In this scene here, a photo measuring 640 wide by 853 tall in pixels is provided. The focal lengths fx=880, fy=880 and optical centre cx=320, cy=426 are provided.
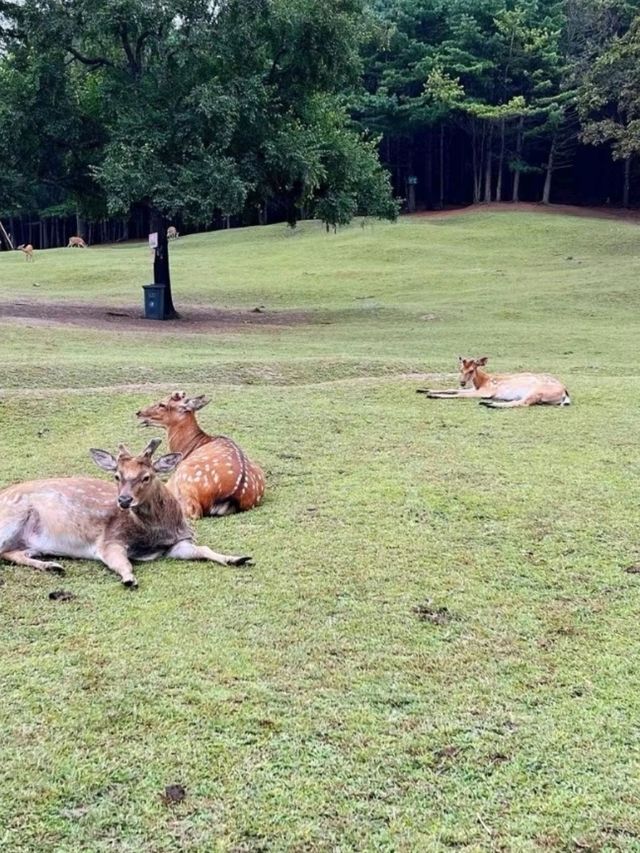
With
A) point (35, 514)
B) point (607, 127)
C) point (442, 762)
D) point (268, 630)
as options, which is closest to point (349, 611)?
point (268, 630)

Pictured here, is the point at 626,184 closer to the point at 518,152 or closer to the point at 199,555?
the point at 518,152

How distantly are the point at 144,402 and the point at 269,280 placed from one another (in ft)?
60.4

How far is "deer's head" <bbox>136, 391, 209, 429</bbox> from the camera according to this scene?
20.8ft

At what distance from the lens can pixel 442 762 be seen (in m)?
2.74

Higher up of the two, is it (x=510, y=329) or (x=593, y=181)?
(x=593, y=181)

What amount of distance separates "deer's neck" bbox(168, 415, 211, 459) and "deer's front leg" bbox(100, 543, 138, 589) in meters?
1.88

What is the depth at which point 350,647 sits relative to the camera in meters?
3.49

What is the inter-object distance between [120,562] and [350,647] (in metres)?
1.35

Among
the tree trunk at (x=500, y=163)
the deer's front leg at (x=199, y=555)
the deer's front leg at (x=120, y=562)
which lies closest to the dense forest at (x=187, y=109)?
the deer's front leg at (x=199, y=555)

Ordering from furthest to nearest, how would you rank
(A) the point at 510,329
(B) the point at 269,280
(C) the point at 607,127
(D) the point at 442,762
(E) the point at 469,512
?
1. (C) the point at 607,127
2. (B) the point at 269,280
3. (A) the point at 510,329
4. (E) the point at 469,512
5. (D) the point at 442,762

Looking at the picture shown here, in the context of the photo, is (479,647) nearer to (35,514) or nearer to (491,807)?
(491,807)

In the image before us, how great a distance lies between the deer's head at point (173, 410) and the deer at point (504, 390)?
333cm

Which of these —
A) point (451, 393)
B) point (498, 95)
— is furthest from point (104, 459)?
point (498, 95)

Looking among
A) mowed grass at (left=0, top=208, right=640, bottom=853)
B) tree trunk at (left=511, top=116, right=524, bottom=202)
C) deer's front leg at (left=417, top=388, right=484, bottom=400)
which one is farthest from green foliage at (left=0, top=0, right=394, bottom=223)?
tree trunk at (left=511, top=116, right=524, bottom=202)
